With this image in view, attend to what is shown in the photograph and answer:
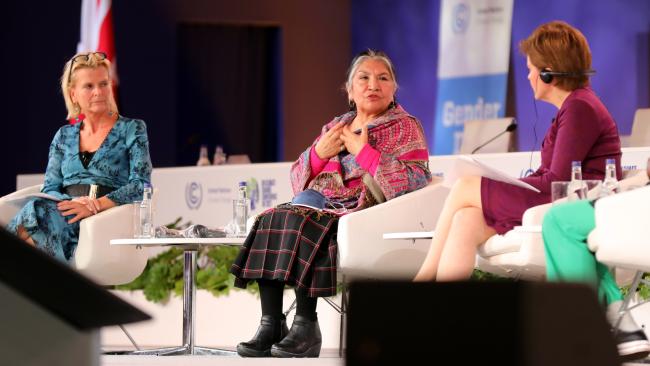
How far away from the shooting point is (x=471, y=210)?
343cm

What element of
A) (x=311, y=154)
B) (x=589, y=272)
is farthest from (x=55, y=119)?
(x=589, y=272)

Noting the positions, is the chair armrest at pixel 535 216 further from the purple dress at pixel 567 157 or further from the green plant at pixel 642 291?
the green plant at pixel 642 291

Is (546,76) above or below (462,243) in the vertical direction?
above

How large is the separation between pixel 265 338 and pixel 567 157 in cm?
134

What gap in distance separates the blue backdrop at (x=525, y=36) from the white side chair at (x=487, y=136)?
0.28 m

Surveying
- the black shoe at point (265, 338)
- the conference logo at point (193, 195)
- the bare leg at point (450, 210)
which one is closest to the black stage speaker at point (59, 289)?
the bare leg at point (450, 210)

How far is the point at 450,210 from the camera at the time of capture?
3461 millimetres

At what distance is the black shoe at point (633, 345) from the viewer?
2.68 meters

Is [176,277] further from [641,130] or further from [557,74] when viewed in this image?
[557,74]

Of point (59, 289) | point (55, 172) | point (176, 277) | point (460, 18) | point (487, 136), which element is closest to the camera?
point (59, 289)

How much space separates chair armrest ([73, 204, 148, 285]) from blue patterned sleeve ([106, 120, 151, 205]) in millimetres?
51

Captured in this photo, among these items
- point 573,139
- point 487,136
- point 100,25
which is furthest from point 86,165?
point 100,25

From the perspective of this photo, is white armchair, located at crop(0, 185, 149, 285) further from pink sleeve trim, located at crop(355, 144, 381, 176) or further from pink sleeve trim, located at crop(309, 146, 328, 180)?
pink sleeve trim, located at crop(355, 144, 381, 176)

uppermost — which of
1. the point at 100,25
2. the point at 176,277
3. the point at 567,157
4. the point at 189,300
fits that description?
the point at 100,25
